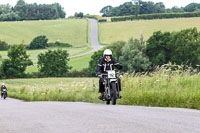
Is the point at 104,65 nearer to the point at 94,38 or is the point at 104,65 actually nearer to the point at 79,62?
the point at 79,62

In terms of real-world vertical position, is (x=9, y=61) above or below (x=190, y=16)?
below

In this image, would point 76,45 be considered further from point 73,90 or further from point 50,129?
point 50,129

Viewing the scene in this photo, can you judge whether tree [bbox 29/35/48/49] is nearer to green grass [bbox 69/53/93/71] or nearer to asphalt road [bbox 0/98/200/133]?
green grass [bbox 69/53/93/71]

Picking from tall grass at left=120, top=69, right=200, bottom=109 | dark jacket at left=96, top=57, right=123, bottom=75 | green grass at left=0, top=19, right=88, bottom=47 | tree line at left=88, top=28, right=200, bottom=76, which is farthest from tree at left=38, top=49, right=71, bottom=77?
dark jacket at left=96, top=57, right=123, bottom=75

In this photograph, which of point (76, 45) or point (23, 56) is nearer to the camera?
point (23, 56)

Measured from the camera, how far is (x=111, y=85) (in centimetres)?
1287

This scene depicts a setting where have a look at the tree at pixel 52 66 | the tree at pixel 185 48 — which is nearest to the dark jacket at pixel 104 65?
the tree at pixel 185 48

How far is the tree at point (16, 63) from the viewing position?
90.3 meters

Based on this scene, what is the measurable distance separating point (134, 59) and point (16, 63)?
26.9m

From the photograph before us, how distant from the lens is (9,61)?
93188 mm

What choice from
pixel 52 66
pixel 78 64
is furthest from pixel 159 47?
pixel 52 66

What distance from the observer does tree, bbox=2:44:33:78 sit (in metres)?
90.3

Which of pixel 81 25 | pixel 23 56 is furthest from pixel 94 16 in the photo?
pixel 23 56

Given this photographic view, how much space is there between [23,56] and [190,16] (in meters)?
73.4
